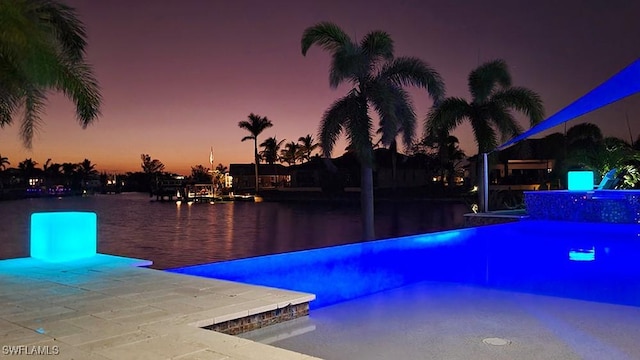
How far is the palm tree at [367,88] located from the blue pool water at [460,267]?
3244 mm

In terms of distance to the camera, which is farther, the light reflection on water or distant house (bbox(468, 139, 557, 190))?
distant house (bbox(468, 139, 557, 190))

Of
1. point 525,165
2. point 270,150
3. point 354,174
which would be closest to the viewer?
point 525,165

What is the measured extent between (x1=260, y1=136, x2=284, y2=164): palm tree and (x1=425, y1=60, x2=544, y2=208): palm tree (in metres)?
53.4

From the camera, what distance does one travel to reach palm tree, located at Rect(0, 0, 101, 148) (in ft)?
21.3

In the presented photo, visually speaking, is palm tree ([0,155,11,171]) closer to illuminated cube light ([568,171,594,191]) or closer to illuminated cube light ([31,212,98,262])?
illuminated cube light ([568,171,594,191])

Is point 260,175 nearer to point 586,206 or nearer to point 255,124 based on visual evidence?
point 255,124

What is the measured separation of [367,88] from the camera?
14.7m

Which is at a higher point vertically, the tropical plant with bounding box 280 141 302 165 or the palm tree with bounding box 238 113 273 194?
the palm tree with bounding box 238 113 273 194

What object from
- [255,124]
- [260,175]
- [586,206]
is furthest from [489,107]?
[260,175]

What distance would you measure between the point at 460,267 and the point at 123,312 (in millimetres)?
5925

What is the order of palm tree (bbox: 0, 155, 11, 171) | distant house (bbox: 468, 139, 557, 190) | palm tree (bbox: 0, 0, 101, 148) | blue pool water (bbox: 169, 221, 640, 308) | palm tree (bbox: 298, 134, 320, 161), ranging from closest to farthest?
palm tree (bbox: 0, 0, 101, 148) < blue pool water (bbox: 169, 221, 640, 308) < distant house (bbox: 468, 139, 557, 190) < palm tree (bbox: 298, 134, 320, 161) < palm tree (bbox: 0, 155, 11, 171)

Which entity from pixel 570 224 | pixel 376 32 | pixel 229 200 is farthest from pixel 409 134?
pixel 229 200

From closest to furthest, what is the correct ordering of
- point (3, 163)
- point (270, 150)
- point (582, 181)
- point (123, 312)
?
point (123, 312), point (582, 181), point (270, 150), point (3, 163)

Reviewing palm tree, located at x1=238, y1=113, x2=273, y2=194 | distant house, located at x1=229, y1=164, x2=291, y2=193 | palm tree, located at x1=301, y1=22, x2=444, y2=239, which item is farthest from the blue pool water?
distant house, located at x1=229, y1=164, x2=291, y2=193
